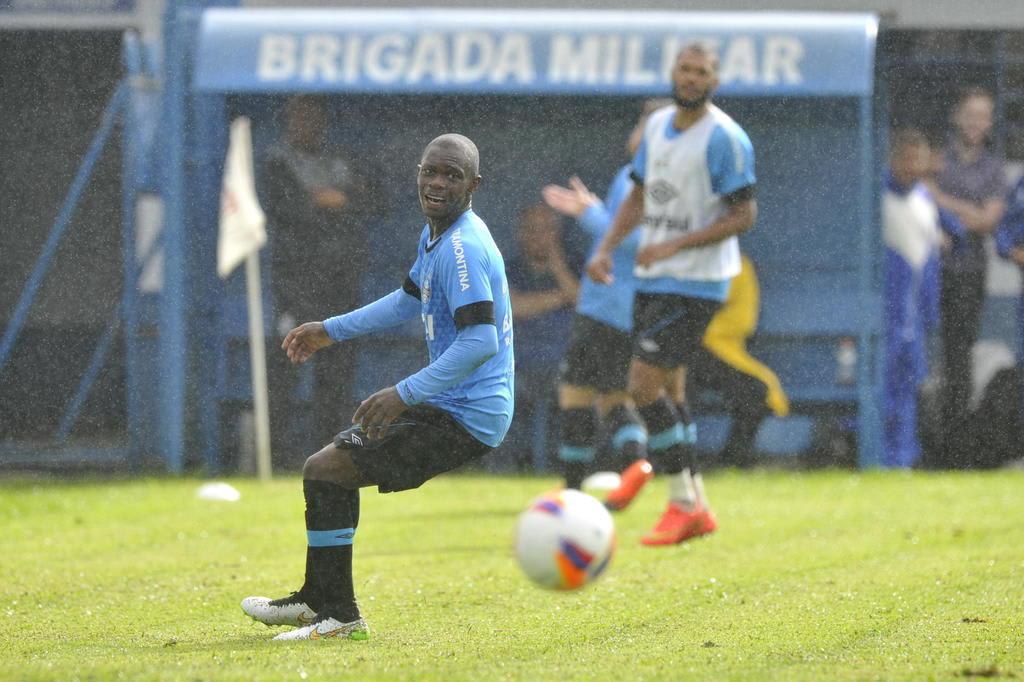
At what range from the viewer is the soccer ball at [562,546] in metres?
5.49

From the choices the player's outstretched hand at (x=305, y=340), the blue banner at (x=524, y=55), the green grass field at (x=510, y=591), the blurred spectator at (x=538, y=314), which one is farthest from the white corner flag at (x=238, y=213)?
the player's outstretched hand at (x=305, y=340)

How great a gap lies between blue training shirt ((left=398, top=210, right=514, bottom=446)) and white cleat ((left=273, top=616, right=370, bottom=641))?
2.61 feet

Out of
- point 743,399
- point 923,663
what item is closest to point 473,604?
point 923,663

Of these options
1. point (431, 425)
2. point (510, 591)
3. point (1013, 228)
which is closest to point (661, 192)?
point (510, 591)

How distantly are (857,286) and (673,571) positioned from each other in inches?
247

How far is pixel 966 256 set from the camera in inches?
535

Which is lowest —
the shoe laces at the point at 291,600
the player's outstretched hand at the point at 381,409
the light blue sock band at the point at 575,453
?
the shoe laces at the point at 291,600

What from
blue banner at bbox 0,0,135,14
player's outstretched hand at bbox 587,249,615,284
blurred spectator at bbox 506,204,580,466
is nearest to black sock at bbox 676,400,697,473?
player's outstretched hand at bbox 587,249,615,284

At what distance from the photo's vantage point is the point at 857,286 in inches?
530

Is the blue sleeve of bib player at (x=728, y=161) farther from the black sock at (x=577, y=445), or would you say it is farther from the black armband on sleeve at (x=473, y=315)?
the black armband on sleeve at (x=473, y=315)

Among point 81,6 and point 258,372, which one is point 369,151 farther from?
point 81,6

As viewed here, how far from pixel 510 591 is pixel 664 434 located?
2.00 metres

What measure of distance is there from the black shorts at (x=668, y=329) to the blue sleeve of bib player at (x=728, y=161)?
0.60m

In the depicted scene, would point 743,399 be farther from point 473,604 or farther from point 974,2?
point 473,604
